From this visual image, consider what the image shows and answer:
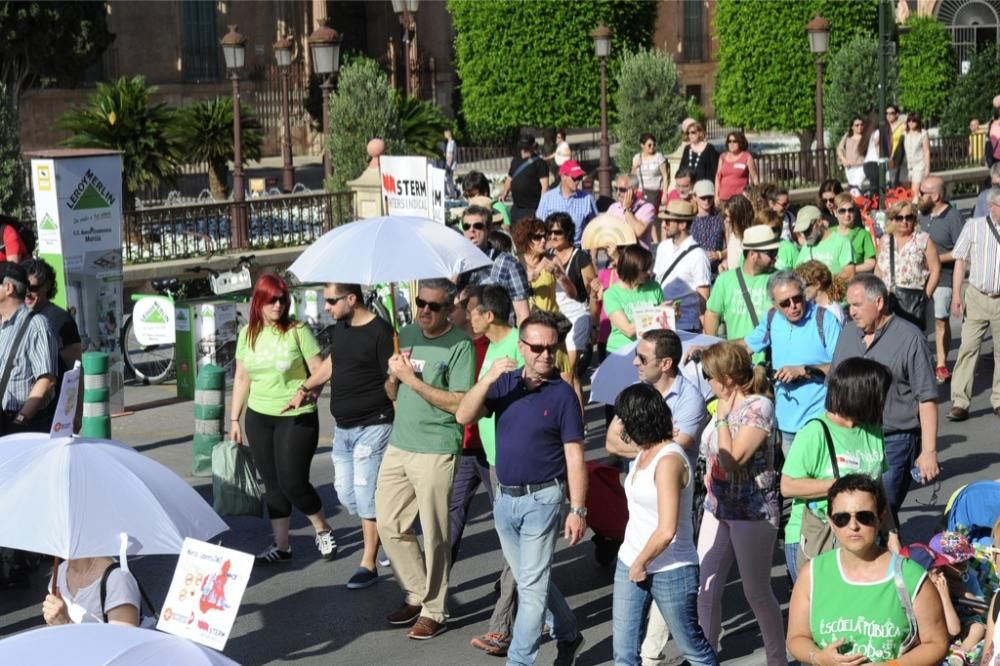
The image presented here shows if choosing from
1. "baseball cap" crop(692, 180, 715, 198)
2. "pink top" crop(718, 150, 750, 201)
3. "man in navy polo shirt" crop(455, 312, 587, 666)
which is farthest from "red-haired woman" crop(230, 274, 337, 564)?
"pink top" crop(718, 150, 750, 201)

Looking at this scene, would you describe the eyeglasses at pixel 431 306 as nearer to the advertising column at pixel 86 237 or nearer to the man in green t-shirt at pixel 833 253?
the man in green t-shirt at pixel 833 253

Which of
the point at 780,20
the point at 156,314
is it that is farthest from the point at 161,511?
the point at 780,20

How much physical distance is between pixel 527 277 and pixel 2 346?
12.6ft

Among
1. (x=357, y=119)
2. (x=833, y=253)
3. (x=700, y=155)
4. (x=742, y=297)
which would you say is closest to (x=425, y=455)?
(x=742, y=297)

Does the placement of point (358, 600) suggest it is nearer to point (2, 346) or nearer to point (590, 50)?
point (2, 346)

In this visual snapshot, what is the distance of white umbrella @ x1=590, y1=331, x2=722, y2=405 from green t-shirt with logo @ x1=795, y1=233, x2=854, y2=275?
4.23 m

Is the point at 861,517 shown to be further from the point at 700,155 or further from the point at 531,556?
the point at 700,155

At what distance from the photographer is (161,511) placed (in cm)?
616

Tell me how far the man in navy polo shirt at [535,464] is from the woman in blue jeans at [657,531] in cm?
59

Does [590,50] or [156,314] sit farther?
[590,50]

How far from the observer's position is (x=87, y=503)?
607 centimetres

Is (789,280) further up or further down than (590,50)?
further down

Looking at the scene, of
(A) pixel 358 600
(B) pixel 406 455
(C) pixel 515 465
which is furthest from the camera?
(A) pixel 358 600

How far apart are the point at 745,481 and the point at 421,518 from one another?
183 centimetres
